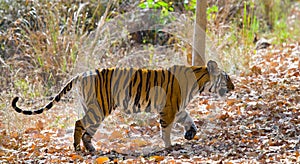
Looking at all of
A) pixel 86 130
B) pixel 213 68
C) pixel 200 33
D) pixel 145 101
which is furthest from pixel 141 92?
pixel 200 33

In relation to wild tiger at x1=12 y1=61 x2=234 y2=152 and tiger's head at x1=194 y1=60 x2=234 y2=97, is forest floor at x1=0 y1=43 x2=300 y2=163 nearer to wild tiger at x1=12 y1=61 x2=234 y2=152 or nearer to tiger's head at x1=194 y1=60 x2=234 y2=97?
wild tiger at x1=12 y1=61 x2=234 y2=152

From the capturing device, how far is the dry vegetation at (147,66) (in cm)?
585

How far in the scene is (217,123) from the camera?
22.3ft

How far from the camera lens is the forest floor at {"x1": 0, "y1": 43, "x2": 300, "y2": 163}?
5.55 meters

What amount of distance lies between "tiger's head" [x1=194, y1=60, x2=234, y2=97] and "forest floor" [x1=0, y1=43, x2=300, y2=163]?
50 centimetres

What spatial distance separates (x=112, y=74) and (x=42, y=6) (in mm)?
3446

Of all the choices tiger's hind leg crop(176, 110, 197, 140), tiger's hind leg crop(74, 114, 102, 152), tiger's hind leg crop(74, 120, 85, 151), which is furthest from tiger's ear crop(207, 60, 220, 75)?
tiger's hind leg crop(74, 120, 85, 151)

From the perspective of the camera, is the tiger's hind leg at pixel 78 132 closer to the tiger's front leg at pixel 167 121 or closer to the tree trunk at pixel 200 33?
the tiger's front leg at pixel 167 121

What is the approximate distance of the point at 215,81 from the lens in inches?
250

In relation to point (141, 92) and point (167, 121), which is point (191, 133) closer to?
point (167, 121)

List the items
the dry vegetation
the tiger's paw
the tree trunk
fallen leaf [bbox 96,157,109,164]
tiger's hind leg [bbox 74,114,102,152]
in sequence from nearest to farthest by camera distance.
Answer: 1. fallen leaf [bbox 96,157,109,164]
2. the dry vegetation
3. tiger's hind leg [bbox 74,114,102,152]
4. the tiger's paw
5. the tree trunk

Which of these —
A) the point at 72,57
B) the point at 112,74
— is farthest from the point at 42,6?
the point at 112,74

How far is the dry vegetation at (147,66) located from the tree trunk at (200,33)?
610mm

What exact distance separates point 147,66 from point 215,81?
102 inches
